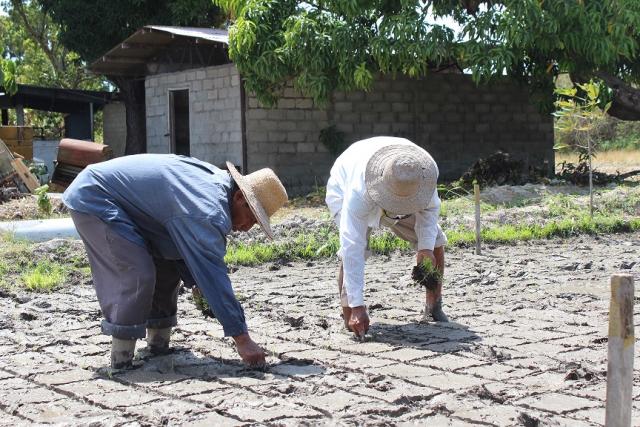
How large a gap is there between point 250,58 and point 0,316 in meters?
9.07

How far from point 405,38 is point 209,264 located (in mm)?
10244

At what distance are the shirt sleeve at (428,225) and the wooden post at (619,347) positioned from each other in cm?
259

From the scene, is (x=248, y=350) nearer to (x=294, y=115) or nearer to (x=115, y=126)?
(x=294, y=115)

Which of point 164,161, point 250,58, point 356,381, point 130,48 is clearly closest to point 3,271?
point 164,161

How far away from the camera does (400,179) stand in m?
4.93

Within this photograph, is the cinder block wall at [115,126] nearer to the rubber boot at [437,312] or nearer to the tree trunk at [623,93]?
the tree trunk at [623,93]

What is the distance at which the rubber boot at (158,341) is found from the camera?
5050 mm

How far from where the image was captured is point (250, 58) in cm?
1472

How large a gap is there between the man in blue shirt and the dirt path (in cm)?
29

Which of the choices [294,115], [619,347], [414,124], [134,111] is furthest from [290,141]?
[619,347]

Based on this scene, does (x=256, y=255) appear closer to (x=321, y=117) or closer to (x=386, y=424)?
(x=386, y=424)

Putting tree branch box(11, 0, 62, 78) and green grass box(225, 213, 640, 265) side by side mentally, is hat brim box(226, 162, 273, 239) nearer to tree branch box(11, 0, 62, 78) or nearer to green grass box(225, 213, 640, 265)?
green grass box(225, 213, 640, 265)

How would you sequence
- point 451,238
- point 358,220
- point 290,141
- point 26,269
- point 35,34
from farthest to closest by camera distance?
point 35,34, point 290,141, point 451,238, point 26,269, point 358,220

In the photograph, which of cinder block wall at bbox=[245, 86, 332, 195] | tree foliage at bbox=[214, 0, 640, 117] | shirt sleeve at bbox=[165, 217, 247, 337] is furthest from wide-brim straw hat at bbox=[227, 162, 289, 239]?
cinder block wall at bbox=[245, 86, 332, 195]
